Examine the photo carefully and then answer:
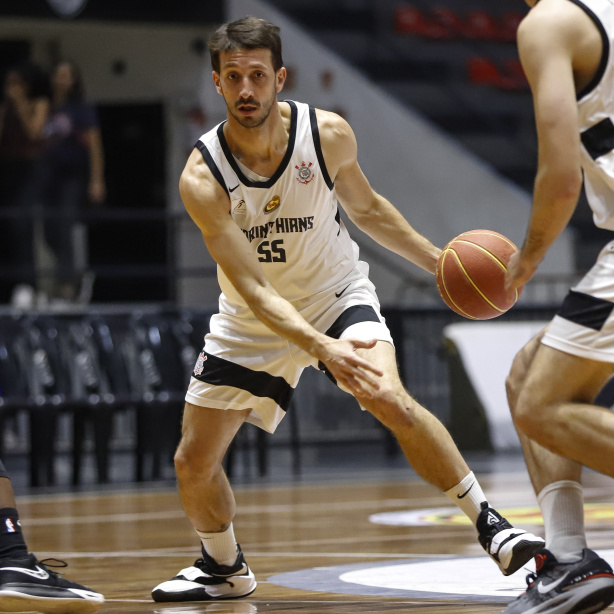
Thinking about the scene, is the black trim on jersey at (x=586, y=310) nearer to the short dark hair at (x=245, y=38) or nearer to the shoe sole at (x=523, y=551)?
the shoe sole at (x=523, y=551)

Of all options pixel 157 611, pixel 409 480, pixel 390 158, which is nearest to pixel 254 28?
pixel 157 611

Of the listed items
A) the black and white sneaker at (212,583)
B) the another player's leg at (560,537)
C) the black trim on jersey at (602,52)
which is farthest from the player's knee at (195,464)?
the black trim on jersey at (602,52)

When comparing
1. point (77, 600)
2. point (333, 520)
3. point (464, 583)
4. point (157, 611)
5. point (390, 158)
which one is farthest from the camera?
point (390, 158)

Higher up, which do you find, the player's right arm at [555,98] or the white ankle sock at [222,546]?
the player's right arm at [555,98]

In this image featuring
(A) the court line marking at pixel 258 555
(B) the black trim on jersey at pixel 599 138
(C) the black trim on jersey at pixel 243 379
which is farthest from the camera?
(A) the court line marking at pixel 258 555

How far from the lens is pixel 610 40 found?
303 cm

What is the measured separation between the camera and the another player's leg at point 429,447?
3.77 meters

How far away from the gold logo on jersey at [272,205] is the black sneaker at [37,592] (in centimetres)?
137

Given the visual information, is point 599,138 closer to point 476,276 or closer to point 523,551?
point 476,276

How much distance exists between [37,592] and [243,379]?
1.09 m

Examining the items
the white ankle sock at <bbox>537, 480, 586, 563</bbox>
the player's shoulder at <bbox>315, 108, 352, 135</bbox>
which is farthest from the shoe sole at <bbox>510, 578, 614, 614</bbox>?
the player's shoulder at <bbox>315, 108, 352, 135</bbox>

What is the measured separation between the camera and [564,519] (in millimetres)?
3238

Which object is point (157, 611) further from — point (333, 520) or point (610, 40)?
point (333, 520)

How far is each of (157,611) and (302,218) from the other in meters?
1.36
